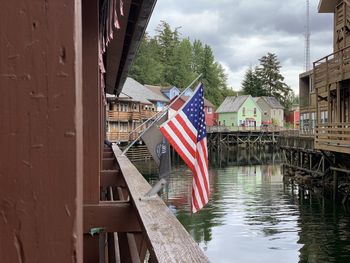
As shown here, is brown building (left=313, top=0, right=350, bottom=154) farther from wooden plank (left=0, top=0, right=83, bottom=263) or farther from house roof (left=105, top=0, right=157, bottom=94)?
wooden plank (left=0, top=0, right=83, bottom=263)

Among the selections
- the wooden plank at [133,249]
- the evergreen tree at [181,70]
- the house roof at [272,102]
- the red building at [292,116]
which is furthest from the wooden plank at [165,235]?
the red building at [292,116]

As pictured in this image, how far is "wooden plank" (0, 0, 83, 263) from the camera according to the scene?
974mm

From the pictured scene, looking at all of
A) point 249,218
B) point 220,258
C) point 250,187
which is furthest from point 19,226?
point 250,187

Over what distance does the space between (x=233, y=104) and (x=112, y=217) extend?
9175cm

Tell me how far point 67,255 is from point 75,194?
0.12m

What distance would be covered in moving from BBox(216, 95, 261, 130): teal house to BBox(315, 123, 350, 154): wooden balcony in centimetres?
6929

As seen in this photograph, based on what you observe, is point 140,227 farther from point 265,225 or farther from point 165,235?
point 265,225

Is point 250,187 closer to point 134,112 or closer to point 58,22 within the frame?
point 58,22

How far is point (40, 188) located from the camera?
0.98 metres

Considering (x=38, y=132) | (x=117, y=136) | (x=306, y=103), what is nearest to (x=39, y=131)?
(x=38, y=132)

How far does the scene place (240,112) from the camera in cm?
9238

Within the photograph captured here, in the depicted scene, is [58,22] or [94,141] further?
[94,141]

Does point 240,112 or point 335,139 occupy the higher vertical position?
point 240,112

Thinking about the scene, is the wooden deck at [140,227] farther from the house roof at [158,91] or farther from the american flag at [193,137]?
the house roof at [158,91]
